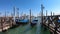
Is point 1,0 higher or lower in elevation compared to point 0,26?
higher

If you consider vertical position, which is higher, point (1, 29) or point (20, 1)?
point (20, 1)

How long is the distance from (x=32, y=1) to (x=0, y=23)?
10.7 ft

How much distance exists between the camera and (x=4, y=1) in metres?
4.10

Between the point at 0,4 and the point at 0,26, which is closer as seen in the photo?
the point at 0,4

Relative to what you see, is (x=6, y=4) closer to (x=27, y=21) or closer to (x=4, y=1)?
(x=4, y=1)

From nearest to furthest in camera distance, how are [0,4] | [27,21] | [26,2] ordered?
[0,4] < [26,2] < [27,21]

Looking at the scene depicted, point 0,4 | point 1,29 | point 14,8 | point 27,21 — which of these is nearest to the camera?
point 0,4

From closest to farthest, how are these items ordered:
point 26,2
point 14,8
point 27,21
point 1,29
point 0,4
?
point 0,4
point 26,2
point 14,8
point 1,29
point 27,21

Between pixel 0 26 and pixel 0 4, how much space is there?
2.54 meters

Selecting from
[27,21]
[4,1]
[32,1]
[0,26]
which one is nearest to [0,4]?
[4,1]

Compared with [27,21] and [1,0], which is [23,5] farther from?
[27,21]

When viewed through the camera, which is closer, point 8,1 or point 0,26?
point 8,1

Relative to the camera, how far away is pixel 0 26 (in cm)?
617

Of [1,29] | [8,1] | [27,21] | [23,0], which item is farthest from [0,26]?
[27,21]
